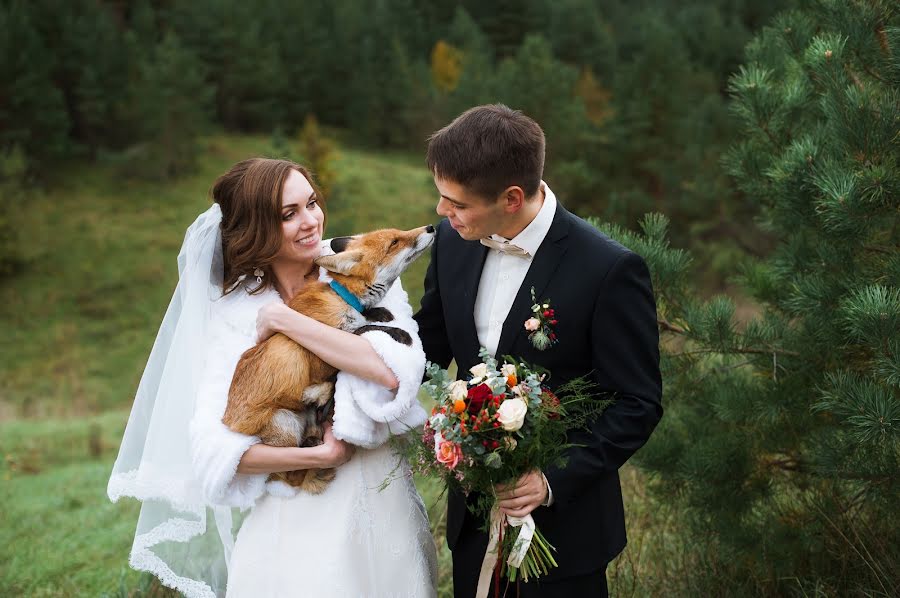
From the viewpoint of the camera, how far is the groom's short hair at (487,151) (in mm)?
2879

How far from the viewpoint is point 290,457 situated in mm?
3166

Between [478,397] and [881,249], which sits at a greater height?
[478,397]

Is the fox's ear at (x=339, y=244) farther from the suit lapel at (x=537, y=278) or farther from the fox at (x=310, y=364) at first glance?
the suit lapel at (x=537, y=278)

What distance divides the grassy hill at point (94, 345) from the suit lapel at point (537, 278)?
1.15 m

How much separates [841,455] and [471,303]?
2.02 m

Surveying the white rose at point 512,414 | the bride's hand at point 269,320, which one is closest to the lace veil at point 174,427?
the bride's hand at point 269,320

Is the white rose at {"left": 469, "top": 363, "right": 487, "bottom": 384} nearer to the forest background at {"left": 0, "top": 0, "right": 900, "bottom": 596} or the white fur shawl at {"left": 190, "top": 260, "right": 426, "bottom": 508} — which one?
the white fur shawl at {"left": 190, "top": 260, "right": 426, "bottom": 508}

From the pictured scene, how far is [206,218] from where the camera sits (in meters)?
3.58

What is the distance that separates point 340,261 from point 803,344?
2542 millimetres

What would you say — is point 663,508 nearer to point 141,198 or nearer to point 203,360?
point 203,360

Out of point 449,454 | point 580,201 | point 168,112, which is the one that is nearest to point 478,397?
point 449,454

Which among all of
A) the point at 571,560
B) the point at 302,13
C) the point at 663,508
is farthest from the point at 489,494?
the point at 302,13

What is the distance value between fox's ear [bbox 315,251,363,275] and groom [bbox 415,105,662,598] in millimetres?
578

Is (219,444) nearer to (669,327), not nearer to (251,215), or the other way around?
(251,215)
